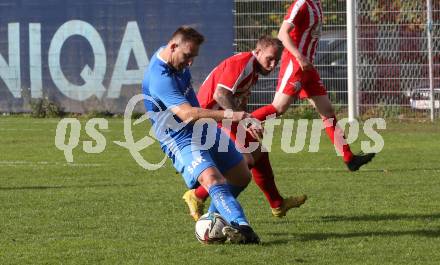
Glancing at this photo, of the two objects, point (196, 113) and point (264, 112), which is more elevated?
point (196, 113)

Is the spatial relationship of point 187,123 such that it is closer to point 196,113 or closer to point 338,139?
point 196,113

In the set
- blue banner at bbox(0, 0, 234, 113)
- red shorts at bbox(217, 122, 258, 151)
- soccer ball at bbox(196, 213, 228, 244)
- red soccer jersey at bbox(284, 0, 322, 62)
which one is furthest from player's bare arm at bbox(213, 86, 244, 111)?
blue banner at bbox(0, 0, 234, 113)

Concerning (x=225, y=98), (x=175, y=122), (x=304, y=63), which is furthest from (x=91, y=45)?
(x=175, y=122)

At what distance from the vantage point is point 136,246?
24.7 feet

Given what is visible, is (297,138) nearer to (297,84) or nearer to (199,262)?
(297,84)

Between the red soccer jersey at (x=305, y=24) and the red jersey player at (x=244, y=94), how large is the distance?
290 cm

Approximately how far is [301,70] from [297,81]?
16 centimetres

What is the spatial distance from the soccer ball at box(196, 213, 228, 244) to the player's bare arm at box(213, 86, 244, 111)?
1375 millimetres

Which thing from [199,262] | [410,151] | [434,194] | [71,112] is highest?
[199,262]

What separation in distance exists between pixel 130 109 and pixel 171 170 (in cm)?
882

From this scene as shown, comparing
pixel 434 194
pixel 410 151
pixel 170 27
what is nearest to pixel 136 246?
pixel 434 194

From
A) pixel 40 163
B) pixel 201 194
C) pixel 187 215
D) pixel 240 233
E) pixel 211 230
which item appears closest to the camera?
pixel 240 233

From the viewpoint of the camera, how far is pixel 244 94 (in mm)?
9195

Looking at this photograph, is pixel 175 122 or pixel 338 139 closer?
pixel 175 122
